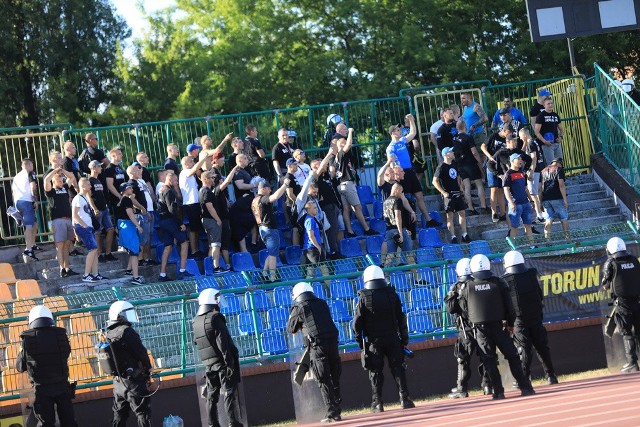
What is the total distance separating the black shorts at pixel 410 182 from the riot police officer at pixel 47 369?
9.82 meters

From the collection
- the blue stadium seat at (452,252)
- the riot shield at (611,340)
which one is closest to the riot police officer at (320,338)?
the riot shield at (611,340)

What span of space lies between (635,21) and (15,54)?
20344mm

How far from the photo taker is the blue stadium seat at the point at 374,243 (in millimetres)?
23625

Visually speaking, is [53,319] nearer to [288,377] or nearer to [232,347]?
[232,347]

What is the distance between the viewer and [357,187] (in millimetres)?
25453

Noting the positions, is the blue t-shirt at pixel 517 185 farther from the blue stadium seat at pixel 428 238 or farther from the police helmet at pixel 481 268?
the police helmet at pixel 481 268

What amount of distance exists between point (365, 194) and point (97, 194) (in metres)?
5.82

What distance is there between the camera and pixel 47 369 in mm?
16188

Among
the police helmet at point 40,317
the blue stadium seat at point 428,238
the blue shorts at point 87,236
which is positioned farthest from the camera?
the blue stadium seat at point 428,238

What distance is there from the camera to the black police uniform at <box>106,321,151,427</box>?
16125mm

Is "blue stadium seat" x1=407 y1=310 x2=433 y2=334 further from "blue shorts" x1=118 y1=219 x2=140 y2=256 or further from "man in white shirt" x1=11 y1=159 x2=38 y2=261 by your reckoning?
"man in white shirt" x1=11 y1=159 x2=38 y2=261

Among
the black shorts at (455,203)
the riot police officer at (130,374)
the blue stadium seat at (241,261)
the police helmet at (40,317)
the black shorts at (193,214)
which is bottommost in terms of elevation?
the riot police officer at (130,374)

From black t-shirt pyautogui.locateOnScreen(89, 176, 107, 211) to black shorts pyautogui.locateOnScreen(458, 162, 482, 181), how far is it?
7337mm

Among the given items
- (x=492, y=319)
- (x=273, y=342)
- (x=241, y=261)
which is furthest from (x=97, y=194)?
(x=492, y=319)
